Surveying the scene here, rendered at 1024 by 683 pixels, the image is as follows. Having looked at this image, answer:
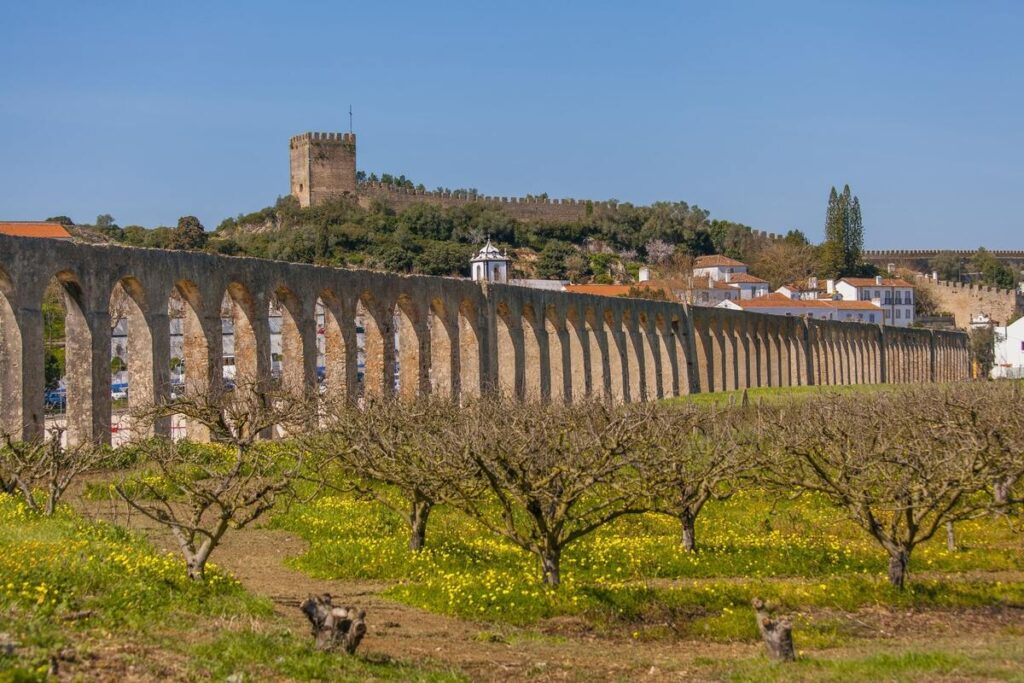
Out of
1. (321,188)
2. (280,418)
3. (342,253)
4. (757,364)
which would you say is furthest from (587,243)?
(280,418)

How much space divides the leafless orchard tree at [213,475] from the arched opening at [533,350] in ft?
46.0

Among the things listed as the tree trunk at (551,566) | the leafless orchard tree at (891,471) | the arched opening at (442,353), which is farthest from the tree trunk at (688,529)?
the arched opening at (442,353)

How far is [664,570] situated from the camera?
15.1 m

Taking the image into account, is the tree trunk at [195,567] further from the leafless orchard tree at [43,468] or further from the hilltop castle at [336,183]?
the hilltop castle at [336,183]

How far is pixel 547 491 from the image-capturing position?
→ 13.5 meters

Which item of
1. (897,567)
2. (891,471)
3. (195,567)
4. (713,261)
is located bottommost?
(897,567)

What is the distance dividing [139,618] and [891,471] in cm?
996

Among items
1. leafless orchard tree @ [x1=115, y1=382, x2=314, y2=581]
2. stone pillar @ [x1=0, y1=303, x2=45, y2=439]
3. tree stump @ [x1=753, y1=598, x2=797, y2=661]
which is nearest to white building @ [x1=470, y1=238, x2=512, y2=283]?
leafless orchard tree @ [x1=115, y1=382, x2=314, y2=581]

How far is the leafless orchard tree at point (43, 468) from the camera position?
14.5 m

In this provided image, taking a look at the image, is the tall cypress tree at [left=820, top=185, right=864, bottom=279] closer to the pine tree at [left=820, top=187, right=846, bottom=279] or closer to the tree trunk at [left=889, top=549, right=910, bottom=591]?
the pine tree at [left=820, top=187, right=846, bottom=279]

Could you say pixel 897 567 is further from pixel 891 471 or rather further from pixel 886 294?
pixel 886 294

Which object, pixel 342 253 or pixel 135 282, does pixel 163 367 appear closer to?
pixel 135 282

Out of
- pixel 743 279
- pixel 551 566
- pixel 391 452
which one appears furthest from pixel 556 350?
pixel 743 279

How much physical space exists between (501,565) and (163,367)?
33.1 ft
